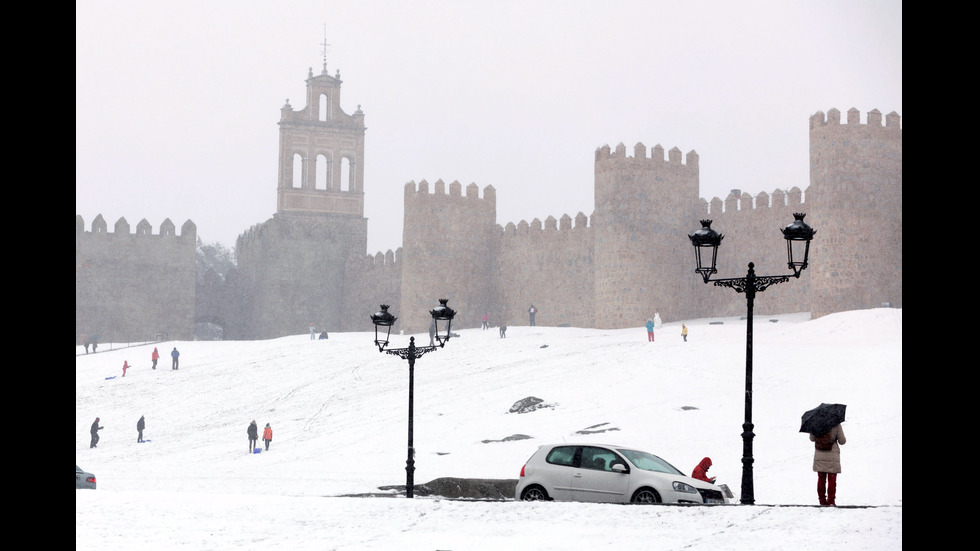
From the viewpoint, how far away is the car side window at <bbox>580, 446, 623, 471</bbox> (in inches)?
480

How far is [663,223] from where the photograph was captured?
125 ft

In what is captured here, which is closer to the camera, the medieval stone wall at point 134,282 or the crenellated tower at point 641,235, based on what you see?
the crenellated tower at point 641,235

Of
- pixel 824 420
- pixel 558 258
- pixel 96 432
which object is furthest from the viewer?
pixel 558 258

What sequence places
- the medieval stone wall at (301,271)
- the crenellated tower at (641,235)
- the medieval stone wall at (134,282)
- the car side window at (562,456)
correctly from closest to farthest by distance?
the car side window at (562,456) → the crenellated tower at (641,235) → the medieval stone wall at (134,282) → the medieval stone wall at (301,271)

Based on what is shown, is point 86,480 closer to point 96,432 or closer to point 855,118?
point 96,432

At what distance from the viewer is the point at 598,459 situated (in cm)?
1229

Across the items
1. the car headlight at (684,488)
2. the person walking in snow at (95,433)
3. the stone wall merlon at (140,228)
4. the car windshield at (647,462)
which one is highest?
the stone wall merlon at (140,228)

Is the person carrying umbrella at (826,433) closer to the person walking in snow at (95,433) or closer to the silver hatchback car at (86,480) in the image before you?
the silver hatchback car at (86,480)

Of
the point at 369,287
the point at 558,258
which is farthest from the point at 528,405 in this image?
the point at 369,287

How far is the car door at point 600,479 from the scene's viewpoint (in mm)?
12031

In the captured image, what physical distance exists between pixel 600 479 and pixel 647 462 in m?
0.56

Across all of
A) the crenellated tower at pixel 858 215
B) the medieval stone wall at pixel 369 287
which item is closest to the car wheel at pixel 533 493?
Answer: the crenellated tower at pixel 858 215

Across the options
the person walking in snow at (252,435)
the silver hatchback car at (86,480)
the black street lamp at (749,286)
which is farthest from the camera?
the person walking in snow at (252,435)
